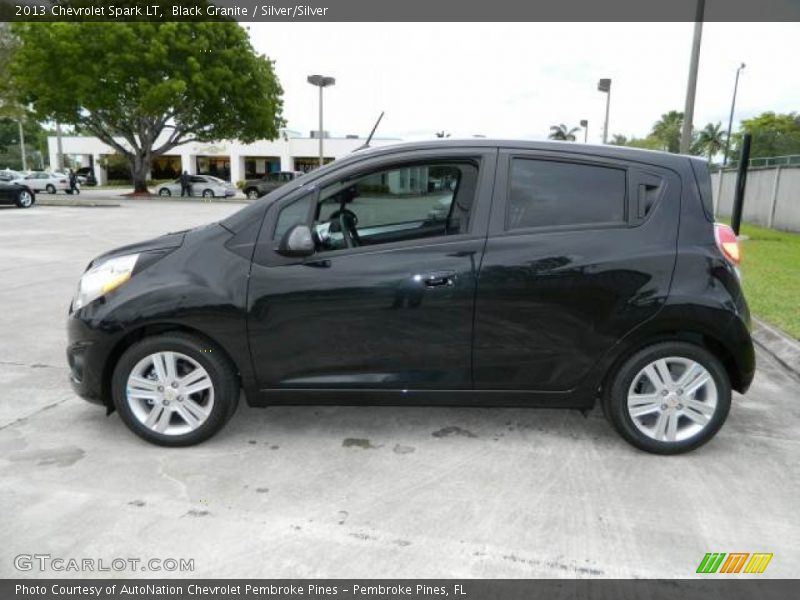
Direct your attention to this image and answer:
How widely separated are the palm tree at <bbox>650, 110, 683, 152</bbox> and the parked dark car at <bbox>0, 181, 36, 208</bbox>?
7149cm

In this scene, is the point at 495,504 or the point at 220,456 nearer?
the point at 495,504

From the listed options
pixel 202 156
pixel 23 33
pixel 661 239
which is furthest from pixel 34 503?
pixel 202 156

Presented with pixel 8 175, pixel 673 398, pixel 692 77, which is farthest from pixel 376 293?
pixel 8 175

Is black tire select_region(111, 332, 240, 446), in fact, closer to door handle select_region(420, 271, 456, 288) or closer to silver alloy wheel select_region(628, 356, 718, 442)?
door handle select_region(420, 271, 456, 288)

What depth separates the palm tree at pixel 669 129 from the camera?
7888 centimetres

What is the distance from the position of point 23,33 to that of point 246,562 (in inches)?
1387

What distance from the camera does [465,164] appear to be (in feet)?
11.5

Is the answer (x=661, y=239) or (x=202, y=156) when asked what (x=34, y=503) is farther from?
(x=202, y=156)

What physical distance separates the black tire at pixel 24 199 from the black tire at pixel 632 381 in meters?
25.4

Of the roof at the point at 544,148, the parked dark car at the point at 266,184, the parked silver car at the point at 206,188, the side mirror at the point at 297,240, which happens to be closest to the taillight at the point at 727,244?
the roof at the point at 544,148

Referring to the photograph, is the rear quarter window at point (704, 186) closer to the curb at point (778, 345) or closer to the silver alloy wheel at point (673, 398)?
the silver alloy wheel at point (673, 398)

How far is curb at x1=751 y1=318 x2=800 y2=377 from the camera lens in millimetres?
5242

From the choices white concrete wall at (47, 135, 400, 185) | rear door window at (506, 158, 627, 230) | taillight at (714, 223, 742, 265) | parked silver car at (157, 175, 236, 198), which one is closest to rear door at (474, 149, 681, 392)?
rear door window at (506, 158, 627, 230)

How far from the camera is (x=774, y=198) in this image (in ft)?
58.7
